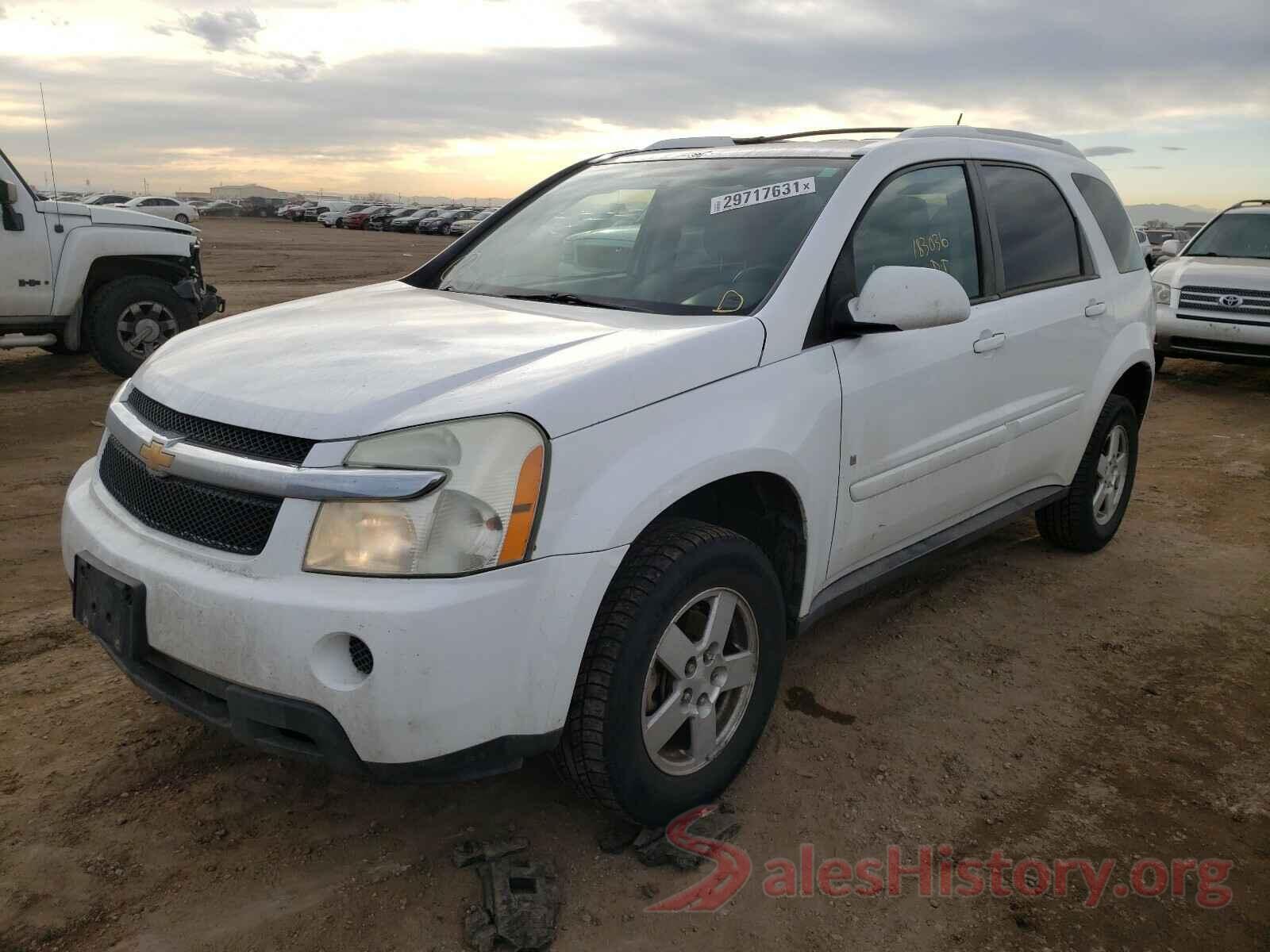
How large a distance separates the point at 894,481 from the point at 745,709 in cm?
93

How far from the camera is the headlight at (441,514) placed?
2137 mm

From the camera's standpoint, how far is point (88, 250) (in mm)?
8398

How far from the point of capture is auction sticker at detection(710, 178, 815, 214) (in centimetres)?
319

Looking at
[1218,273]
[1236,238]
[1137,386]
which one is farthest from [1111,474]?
[1236,238]

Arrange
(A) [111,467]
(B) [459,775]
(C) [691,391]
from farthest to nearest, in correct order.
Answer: (A) [111,467] < (C) [691,391] < (B) [459,775]

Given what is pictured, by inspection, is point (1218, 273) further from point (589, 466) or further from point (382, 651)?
point (382, 651)

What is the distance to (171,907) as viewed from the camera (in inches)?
92.7

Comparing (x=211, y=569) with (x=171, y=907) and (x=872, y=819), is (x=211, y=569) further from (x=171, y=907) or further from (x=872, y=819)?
(x=872, y=819)

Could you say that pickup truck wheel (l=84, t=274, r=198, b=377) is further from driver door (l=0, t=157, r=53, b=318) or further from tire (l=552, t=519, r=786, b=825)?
tire (l=552, t=519, r=786, b=825)

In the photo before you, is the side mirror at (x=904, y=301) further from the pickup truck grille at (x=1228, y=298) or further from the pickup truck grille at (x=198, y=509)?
the pickup truck grille at (x=1228, y=298)

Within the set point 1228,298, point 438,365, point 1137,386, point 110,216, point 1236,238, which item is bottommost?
point 1137,386

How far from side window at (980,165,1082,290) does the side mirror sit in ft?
3.19

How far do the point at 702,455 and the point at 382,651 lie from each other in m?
0.89

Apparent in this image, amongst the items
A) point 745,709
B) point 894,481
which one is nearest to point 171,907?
point 745,709
